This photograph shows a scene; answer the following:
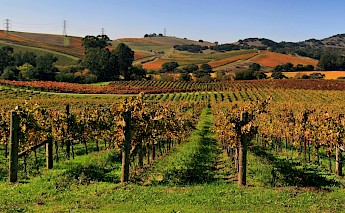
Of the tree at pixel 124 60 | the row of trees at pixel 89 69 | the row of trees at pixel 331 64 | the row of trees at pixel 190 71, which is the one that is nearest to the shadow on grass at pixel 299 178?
the row of trees at pixel 190 71

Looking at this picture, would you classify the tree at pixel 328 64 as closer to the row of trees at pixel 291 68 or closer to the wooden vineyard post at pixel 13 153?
the row of trees at pixel 291 68

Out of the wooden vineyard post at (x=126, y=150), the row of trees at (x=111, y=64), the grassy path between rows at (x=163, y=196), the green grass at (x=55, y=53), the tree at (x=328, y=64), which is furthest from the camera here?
the green grass at (x=55, y=53)

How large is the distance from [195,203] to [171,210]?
1125 millimetres

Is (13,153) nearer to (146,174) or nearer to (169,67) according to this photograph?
(146,174)

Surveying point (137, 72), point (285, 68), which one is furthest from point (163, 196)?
point (285, 68)

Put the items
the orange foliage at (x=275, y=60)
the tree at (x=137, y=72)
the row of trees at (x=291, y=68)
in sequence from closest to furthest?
the tree at (x=137, y=72), the row of trees at (x=291, y=68), the orange foliage at (x=275, y=60)

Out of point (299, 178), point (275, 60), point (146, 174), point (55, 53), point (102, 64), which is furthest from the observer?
point (275, 60)

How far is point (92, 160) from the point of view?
796 inches

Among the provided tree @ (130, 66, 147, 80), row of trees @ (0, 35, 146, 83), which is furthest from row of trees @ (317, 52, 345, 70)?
row of trees @ (0, 35, 146, 83)

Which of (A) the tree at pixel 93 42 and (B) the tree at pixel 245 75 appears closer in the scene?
(B) the tree at pixel 245 75

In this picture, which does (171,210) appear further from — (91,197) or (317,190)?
(317,190)

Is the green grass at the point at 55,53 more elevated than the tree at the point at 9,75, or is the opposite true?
the green grass at the point at 55,53

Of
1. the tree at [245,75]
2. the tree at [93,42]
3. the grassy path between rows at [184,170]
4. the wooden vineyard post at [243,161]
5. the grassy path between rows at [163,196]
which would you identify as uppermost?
the tree at [93,42]

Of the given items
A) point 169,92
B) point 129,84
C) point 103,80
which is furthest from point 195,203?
point 103,80
